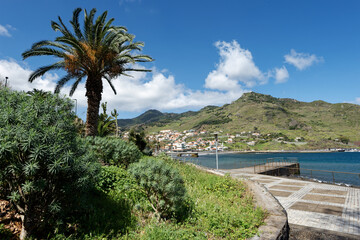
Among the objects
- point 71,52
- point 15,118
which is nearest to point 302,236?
point 15,118

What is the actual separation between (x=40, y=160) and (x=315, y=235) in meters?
7.04

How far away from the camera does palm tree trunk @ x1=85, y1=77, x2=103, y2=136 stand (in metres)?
11.8

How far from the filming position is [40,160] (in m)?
2.74

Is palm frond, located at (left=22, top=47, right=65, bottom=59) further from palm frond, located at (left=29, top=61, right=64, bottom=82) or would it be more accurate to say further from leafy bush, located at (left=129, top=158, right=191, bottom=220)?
leafy bush, located at (left=129, top=158, right=191, bottom=220)

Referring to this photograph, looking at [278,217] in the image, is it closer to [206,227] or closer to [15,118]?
[206,227]

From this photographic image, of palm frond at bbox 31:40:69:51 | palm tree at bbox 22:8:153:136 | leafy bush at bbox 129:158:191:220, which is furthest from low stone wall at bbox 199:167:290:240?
palm frond at bbox 31:40:69:51

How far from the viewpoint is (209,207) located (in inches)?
218

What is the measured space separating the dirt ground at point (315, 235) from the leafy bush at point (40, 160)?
19.1ft

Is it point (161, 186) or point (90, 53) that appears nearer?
point (161, 186)

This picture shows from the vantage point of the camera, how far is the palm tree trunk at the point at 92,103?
11.8m

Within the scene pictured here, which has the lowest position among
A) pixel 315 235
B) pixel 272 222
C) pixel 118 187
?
pixel 315 235

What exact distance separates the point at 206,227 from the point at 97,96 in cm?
1045

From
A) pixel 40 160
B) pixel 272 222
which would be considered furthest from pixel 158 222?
pixel 40 160

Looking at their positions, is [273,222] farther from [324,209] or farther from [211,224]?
[324,209]
